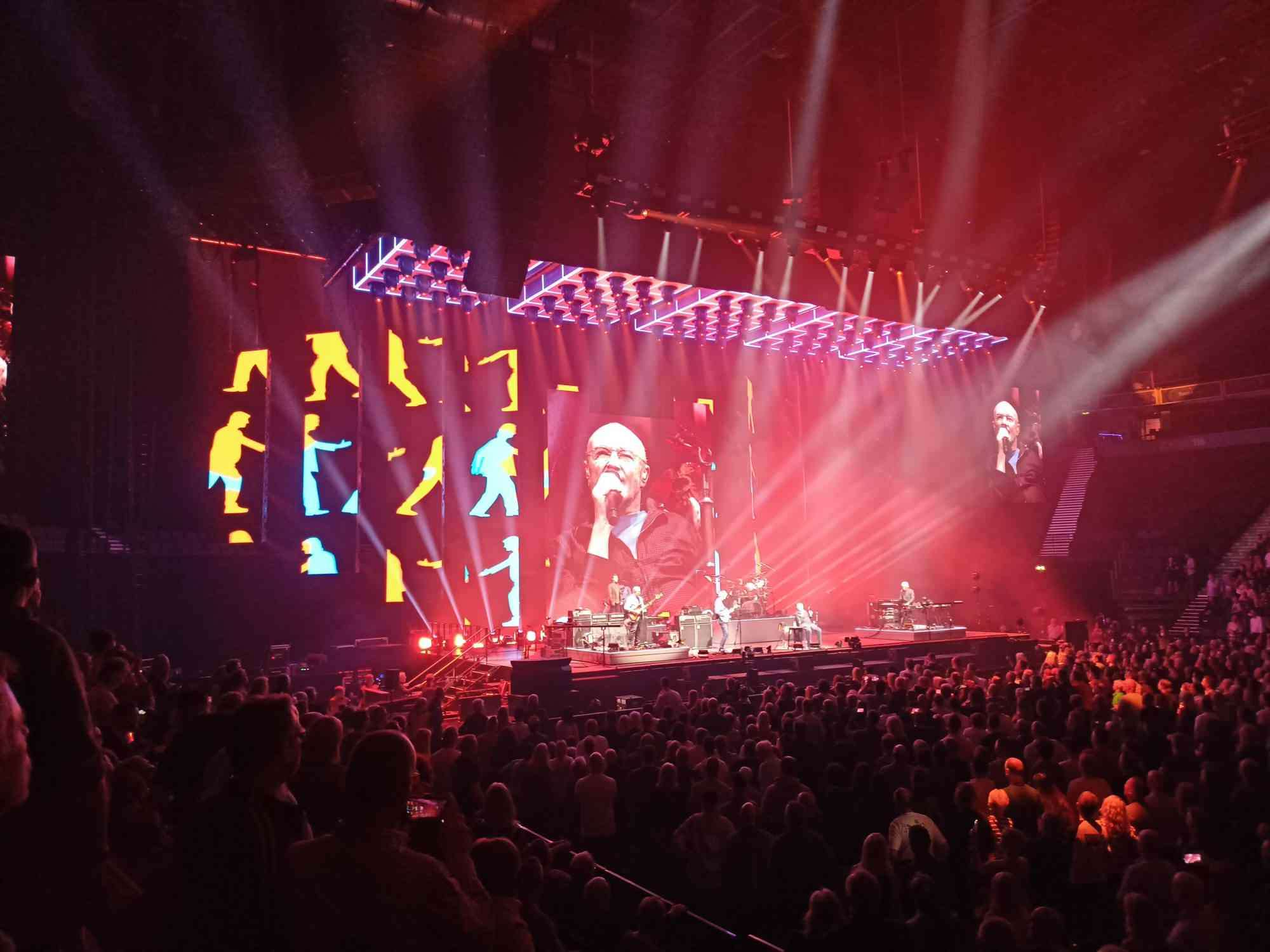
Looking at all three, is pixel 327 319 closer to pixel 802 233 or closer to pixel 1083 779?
pixel 802 233

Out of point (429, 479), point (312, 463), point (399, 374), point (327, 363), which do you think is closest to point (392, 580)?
point (429, 479)

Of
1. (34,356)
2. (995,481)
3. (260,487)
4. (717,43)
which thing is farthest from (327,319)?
(995,481)

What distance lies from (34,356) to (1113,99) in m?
19.0

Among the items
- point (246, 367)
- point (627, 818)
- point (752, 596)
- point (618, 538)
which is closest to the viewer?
point (627, 818)

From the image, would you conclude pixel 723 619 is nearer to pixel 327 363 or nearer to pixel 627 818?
pixel 327 363

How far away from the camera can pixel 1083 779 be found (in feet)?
17.6

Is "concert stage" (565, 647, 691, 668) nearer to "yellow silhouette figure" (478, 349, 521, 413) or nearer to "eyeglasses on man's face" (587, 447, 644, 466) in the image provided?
"eyeglasses on man's face" (587, 447, 644, 466)

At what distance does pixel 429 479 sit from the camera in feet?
53.1

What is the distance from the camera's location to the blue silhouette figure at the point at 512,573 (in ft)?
55.4

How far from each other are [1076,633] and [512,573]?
1201cm

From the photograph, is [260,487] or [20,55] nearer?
[20,55]

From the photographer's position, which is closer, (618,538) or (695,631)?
(695,631)

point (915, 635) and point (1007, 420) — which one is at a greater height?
point (1007, 420)

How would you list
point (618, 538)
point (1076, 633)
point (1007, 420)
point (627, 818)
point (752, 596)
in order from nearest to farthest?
point (627, 818), point (1076, 633), point (752, 596), point (618, 538), point (1007, 420)
